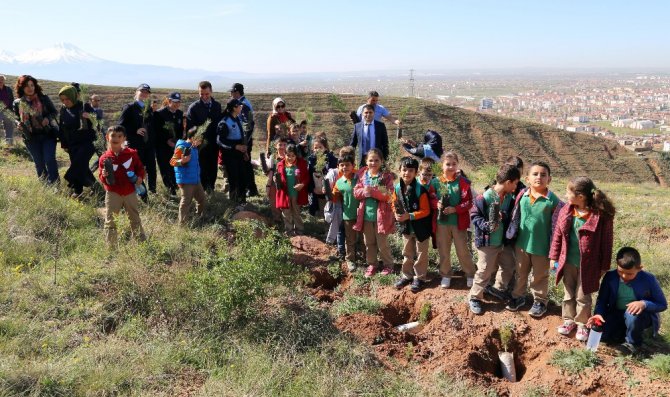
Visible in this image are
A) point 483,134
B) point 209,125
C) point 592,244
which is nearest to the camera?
point 592,244

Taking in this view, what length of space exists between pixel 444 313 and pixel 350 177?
2.12 meters

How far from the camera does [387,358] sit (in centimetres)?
427

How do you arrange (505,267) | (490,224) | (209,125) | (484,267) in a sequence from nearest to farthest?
(490,224)
(484,267)
(505,267)
(209,125)

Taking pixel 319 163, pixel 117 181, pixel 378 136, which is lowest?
pixel 117 181

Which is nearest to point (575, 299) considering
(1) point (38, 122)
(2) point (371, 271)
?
(2) point (371, 271)

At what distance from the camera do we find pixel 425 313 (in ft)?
16.2

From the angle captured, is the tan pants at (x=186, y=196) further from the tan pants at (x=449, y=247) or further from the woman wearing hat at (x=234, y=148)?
the tan pants at (x=449, y=247)

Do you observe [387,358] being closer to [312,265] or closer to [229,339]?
[229,339]

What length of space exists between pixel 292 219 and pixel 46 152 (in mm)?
4218

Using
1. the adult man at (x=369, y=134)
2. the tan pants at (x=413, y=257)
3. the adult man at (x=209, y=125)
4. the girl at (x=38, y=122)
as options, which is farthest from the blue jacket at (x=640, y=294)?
the girl at (x=38, y=122)

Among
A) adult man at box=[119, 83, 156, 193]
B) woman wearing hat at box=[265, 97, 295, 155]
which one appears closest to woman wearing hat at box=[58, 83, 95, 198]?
adult man at box=[119, 83, 156, 193]

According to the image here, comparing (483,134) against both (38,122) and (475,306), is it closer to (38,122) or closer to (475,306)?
(475,306)

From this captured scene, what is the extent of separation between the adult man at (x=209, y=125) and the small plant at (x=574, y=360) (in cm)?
567

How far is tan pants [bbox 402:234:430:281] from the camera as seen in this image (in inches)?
209
